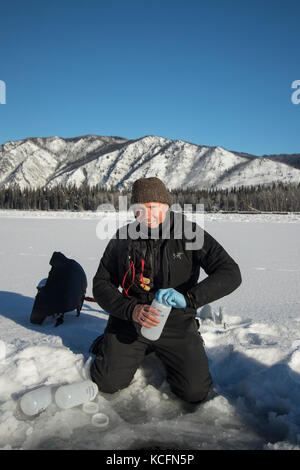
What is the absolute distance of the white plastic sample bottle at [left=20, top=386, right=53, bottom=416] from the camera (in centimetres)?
213

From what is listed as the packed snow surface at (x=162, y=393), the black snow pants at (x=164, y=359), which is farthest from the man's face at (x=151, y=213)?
the packed snow surface at (x=162, y=393)

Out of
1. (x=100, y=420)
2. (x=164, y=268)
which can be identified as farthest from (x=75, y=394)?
(x=164, y=268)

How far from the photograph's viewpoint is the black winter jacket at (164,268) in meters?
2.61

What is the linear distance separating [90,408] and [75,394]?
0.49 ft

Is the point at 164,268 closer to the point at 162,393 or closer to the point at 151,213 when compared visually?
the point at 151,213

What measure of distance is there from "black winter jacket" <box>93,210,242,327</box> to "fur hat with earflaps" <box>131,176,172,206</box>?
21 cm

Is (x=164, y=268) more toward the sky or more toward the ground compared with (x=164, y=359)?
more toward the sky

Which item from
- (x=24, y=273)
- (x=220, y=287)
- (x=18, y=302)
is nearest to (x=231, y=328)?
(x=220, y=287)

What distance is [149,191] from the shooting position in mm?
2639

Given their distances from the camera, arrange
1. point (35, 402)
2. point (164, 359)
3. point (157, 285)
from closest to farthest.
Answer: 1. point (35, 402)
2. point (164, 359)
3. point (157, 285)

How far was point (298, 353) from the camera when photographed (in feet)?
8.97

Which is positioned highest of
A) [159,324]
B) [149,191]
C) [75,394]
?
[149,191]

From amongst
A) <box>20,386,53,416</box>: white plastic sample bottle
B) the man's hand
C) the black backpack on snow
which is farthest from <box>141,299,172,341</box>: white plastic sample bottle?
the black backpack on snow

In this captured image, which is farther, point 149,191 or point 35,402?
point 149,191
